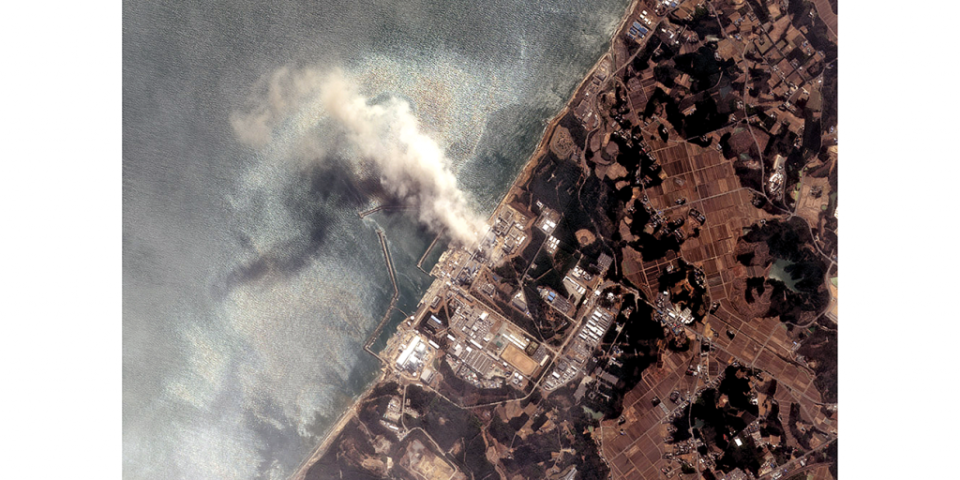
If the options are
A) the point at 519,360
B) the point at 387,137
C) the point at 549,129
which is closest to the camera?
the point at 387,137

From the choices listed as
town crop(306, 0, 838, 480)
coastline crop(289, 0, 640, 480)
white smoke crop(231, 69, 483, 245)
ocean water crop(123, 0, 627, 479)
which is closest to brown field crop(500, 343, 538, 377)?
town crop(306, 0, 838, 480)

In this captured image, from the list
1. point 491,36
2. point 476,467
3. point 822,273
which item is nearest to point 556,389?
point 476,467

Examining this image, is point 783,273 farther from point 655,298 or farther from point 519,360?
point 519,360

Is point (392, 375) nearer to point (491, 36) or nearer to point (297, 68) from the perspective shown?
point (297, 68)

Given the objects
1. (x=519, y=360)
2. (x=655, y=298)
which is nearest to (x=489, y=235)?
(x=519, y=360)

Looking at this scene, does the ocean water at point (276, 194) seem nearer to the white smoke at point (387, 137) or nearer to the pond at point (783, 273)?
the white smoke at point (387, 137)
